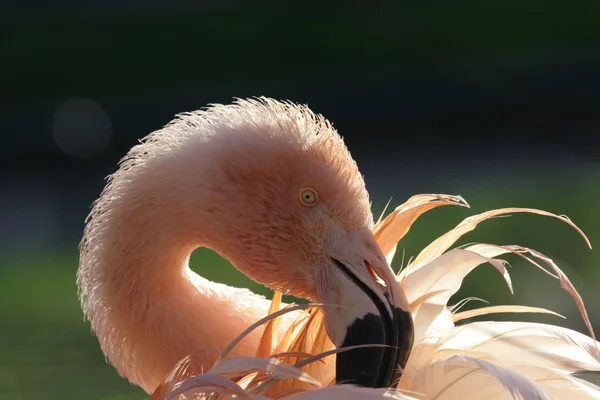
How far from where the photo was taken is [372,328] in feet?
6.15

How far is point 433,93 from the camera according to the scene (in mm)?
8375

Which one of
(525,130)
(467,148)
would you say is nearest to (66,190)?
(467,148)

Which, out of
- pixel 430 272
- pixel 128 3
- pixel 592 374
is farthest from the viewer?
pixel 128 3

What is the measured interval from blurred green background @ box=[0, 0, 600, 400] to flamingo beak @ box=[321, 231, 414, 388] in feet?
14.7

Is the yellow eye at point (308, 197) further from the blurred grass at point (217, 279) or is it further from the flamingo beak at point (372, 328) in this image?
the blurred grass at point (217, 279)

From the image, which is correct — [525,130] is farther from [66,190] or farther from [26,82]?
[26,82]

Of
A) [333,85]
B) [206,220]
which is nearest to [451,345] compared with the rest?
[206,220]

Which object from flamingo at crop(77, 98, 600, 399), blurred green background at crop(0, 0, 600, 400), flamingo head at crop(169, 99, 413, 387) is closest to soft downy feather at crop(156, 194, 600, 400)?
flamingo at crop(77, 98, 600, 399)

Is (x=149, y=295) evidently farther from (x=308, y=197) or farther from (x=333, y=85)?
(x=333, y=85)

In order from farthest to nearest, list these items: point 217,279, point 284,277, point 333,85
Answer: point 333,85 → point 217,279 → point 284,277

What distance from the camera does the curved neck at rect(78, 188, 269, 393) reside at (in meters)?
2.17

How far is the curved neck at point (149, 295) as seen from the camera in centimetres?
217

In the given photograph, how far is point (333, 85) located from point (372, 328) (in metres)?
6.67

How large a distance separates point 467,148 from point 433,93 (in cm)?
98
